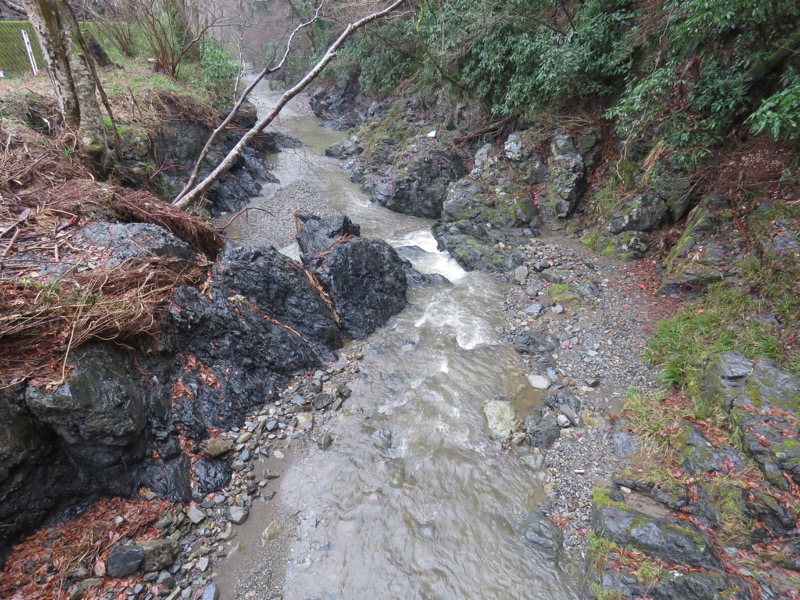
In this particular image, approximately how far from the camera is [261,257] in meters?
6.08

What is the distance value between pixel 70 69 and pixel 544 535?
874 centimetres

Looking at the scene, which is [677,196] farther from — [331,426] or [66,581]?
[66,581]

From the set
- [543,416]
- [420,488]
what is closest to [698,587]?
[543,416]

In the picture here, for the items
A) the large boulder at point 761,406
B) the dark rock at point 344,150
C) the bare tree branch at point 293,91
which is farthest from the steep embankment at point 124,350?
the dark rock at point 344,150

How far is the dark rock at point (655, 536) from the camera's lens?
328 centimetres

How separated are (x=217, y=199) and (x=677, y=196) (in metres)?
11.5

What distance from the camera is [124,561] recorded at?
3213 millimetres

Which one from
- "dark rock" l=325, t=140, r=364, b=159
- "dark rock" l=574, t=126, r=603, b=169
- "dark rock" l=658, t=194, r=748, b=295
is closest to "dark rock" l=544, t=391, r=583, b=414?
"dark rock" l=658, t=194, r=748, b=295

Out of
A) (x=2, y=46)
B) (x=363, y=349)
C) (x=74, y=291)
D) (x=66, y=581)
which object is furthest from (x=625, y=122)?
(x=2, y=46)

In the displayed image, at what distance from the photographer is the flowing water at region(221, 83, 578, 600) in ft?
11.5

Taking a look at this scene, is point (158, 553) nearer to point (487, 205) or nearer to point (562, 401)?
point (562, 401)

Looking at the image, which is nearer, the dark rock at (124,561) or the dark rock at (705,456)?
the dark rock at (124,561)

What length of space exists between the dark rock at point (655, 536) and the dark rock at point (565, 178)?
6.88m

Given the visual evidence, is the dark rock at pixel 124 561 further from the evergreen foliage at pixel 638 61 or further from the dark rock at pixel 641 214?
the dark rock at pixel 641 214
